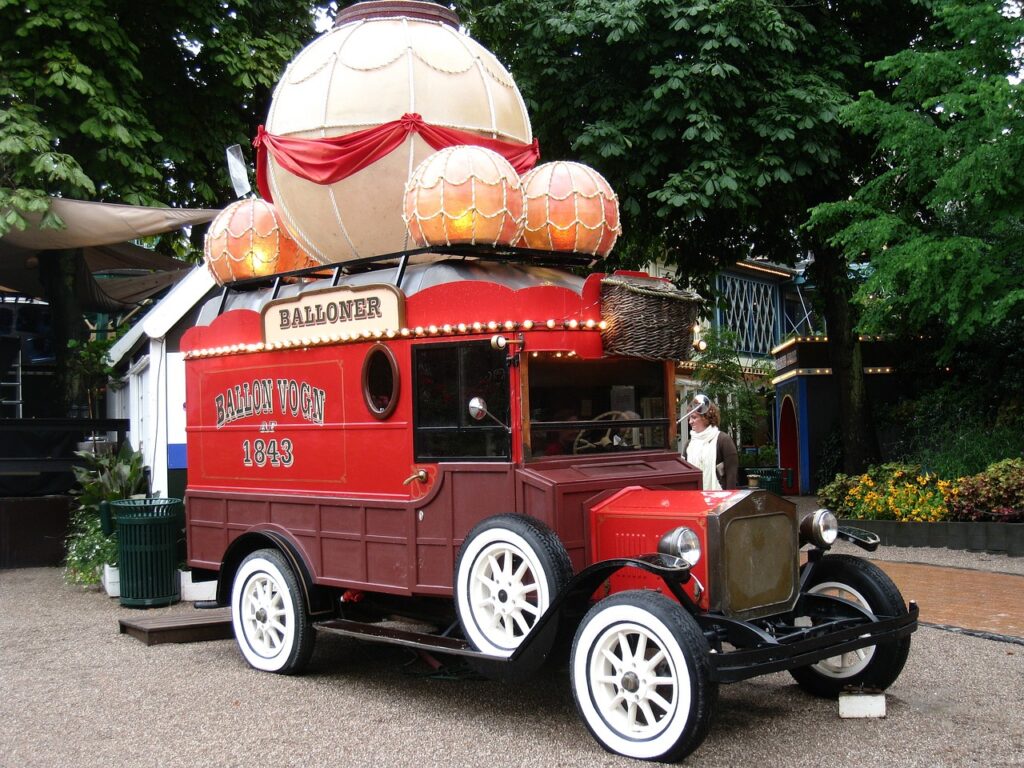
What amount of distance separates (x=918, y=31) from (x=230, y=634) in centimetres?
1403

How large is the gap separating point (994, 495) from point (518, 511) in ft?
28.4

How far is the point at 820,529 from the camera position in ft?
20.9

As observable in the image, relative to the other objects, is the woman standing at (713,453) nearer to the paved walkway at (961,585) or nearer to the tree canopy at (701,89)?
the paved walkway at (961,585)

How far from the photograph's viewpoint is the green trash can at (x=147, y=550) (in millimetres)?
10477

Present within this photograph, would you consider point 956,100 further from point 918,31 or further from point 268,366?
point 268,366

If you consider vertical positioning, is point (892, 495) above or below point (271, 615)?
above

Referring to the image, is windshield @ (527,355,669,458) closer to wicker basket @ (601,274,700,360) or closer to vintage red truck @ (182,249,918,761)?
vintage red truck @ (182,249,918,761)

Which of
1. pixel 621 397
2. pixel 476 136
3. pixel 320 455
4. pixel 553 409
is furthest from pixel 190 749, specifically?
pixel 476 136

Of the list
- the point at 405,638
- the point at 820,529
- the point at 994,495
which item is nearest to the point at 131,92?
the point at 405,638

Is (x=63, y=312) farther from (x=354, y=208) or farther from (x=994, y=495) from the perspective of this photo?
(x=994, y=495)

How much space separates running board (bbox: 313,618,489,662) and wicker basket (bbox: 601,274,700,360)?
75.6 inches

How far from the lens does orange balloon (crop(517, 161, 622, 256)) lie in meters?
7.14

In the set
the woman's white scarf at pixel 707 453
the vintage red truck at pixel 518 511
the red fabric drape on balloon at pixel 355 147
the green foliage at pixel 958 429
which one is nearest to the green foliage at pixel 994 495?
the green foliage at pixel 958 429

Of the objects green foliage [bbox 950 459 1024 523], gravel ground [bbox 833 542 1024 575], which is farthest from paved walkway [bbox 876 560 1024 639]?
green foliage [bbox 950 459 1024 523]
